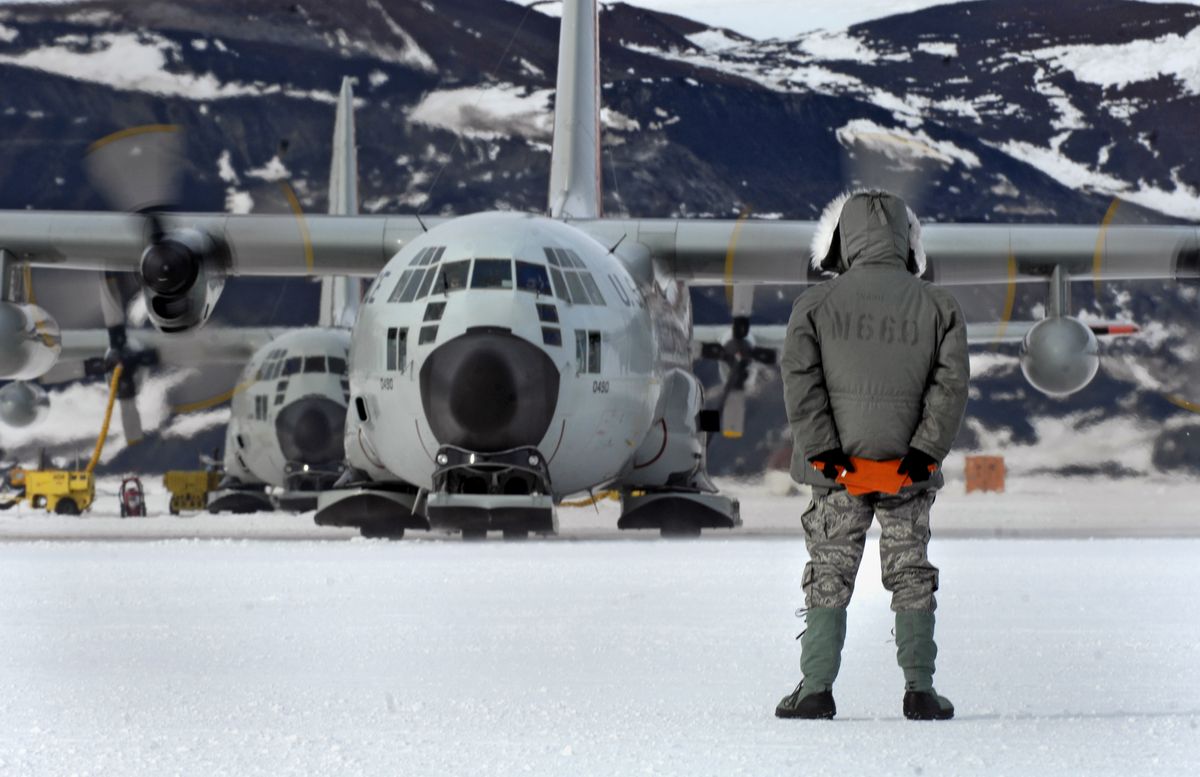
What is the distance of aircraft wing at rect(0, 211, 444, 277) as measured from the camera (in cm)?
2138

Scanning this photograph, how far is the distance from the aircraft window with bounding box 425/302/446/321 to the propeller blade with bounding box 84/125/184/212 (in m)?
4.55

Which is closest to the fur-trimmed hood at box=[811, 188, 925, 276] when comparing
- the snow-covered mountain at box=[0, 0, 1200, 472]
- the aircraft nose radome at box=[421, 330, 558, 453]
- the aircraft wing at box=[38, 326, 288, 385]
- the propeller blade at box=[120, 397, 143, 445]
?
the aircraft nose radome at box=[421, 330, 558, 453]

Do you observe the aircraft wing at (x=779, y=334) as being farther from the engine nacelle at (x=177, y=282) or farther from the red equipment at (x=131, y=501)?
the red equipment at (x=131, y=501)

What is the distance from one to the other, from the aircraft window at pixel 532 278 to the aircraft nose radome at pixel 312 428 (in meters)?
9.94

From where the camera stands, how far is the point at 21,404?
33.7 m

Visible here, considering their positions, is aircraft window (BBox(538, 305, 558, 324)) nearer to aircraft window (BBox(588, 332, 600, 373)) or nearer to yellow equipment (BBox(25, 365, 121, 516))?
aircraft window (BBox(588, 332, 600, 373))

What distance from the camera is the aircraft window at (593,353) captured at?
17.3 m

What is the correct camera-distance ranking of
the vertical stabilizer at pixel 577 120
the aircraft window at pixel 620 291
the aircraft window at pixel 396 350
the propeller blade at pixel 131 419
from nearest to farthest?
the aircraft window at pixel 396 350
the aircraft window at pixel 620 291
the vertical stabilizer at pixel 577 120
the propeller blade at pixel 131 419

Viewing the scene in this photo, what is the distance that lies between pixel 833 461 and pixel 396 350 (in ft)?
38.6

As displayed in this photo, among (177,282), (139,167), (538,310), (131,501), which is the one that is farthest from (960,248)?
(131,501)

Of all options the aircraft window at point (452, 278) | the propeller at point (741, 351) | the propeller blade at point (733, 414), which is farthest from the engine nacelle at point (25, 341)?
the propeller at point (741, 351)

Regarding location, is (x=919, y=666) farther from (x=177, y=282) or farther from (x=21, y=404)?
(x=21, y=404)

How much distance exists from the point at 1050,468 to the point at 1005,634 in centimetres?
3259

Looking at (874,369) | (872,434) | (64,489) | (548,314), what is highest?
(548,314)
